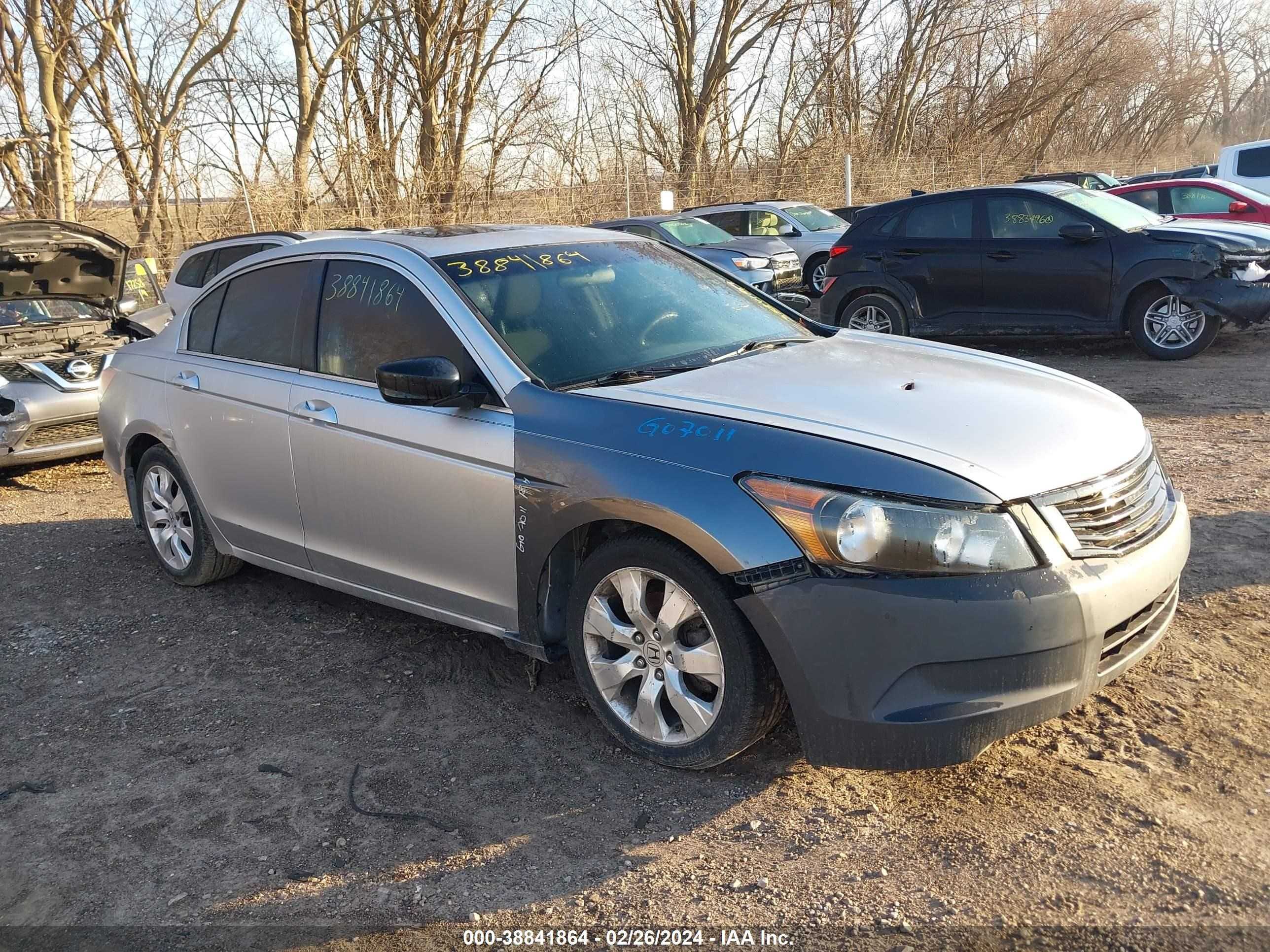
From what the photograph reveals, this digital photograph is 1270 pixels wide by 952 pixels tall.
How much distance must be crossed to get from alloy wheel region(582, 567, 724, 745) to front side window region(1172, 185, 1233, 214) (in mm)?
13590

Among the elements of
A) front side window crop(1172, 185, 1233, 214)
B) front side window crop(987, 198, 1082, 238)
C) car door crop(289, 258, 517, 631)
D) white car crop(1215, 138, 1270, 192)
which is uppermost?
white car crop(1215, 138, 1270, 192)

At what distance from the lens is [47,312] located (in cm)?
899

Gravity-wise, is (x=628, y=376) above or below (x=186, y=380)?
above

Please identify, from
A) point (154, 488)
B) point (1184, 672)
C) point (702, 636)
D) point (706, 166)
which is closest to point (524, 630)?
point (702, 636)

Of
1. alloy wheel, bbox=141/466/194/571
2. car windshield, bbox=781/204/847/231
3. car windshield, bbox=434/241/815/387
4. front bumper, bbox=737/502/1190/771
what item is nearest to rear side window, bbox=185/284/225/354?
alloy wheel, bbox=141/466/194/571

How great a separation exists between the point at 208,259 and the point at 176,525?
20.9 feet

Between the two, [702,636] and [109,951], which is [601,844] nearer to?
[702,636]

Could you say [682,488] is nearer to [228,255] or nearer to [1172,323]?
[1172,323]

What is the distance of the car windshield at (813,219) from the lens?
17766mm

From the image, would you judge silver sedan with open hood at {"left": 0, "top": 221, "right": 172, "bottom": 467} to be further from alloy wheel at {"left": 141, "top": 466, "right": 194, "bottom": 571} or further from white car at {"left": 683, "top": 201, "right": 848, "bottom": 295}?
white car at {"left": 683, "top": 201, "right": 848, "bottom": 295}

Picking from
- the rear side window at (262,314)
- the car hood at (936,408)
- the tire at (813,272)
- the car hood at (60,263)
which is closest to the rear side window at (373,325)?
the rear side window at (262,314)

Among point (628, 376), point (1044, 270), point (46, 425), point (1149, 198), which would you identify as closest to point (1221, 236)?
point (1044, 270)

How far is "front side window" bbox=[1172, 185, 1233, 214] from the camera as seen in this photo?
46.6 feet

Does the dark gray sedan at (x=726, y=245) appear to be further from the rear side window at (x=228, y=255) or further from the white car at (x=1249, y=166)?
the white car at (x=1249, y=166)
